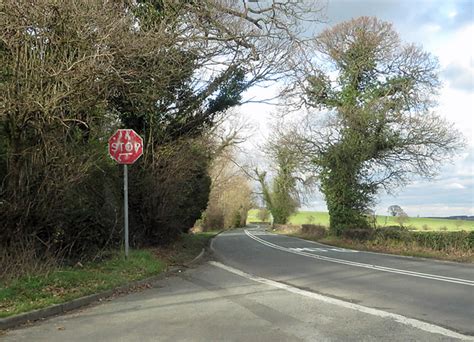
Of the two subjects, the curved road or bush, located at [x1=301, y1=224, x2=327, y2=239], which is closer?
the curved road

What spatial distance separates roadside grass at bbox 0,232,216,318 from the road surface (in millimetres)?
543

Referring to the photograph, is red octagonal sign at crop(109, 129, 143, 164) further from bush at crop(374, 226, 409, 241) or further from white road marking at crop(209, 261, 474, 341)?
bush at crop(374, 226, 409, 241)

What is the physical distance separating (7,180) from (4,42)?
271 centimetres

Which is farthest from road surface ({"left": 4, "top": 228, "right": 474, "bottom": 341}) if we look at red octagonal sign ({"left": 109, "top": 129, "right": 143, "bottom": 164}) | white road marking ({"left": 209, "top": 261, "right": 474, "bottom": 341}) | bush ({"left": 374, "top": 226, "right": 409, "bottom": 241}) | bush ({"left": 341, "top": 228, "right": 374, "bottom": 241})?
bush ({"left": 341, "top": 228, "right": 374, "bottom": 241})

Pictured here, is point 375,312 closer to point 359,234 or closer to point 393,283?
point 393,283

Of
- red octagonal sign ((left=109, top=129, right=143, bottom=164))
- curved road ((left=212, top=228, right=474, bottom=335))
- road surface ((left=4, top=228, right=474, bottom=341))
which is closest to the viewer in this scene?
road surface ((left=4, top=228, right=474, bottom=341))

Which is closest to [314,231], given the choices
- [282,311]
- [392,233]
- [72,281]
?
[392,233]

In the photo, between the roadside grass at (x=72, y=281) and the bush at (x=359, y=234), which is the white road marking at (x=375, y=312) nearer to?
the roadside grass at (x=72, y=281)

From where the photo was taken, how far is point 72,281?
382 inches

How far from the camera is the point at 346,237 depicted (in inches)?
1264

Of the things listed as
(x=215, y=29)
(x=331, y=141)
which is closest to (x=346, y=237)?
(x=331, y=141)

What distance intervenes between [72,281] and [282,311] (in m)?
4.29

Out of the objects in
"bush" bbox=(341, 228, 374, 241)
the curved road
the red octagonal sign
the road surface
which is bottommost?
the road surface

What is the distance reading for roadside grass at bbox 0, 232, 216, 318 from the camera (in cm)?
805
